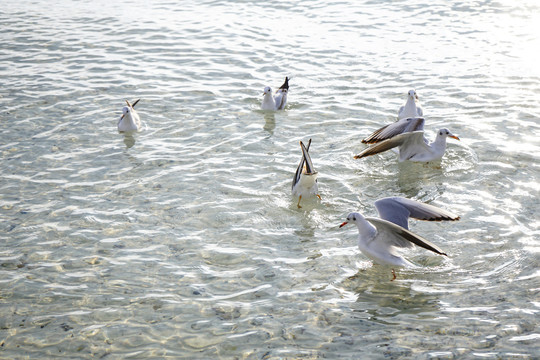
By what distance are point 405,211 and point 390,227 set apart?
1.80 feet

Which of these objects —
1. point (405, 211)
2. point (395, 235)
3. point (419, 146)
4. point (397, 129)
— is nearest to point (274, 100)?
point (397, 129)

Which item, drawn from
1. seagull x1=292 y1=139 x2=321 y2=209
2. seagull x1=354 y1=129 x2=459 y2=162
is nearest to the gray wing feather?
seagull x1=354 y1=129 x2=459 y2=162

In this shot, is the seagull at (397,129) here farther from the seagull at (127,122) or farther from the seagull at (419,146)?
the seagull at (127,122)

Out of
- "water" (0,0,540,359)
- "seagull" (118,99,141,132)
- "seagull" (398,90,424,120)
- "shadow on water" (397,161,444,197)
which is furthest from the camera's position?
"seagull" (118,99,141,132)

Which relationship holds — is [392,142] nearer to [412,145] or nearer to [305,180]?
[412,145]

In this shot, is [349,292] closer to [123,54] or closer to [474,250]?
[474,250]

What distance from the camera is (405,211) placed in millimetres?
7426

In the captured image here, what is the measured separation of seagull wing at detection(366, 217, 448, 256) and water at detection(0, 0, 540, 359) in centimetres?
37

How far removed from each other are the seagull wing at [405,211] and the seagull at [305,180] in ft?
4.07

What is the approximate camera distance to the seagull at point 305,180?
8.51m

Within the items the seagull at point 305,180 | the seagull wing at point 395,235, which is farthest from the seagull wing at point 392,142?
the seagull wing at point 395,235

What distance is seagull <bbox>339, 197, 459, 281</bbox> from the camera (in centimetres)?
710

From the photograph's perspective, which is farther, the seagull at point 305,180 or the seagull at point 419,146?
the seagull at point 419,146

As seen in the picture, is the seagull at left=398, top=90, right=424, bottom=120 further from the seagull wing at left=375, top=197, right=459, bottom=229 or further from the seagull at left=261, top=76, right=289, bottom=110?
the seagull wing at left=375, top=197, right=459, bottom=229
